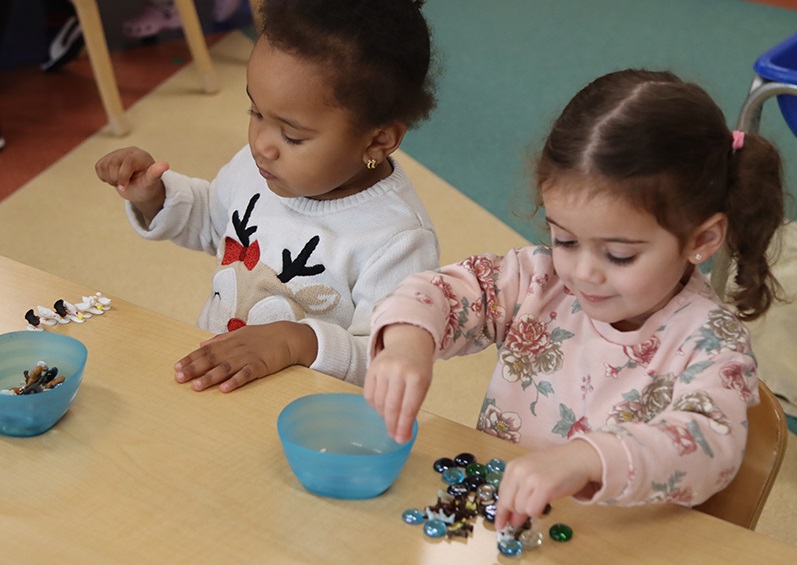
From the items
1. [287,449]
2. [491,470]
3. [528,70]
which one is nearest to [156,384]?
[287,449]

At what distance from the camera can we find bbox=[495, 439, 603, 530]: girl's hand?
76 cm

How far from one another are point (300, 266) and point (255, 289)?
0.07m

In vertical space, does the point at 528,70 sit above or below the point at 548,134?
below

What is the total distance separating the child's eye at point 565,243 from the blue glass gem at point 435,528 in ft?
1.00

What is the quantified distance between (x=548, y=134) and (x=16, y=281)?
60 cm

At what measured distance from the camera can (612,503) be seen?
809 mm

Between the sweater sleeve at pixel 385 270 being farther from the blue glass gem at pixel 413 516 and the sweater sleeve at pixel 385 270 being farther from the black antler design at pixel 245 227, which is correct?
the blue glass gem at pixel 413 516

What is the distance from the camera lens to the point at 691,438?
2.73 ft

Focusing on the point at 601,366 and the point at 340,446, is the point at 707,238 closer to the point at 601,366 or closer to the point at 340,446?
the point at 601,366

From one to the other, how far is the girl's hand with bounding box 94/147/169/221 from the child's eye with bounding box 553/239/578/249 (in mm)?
555

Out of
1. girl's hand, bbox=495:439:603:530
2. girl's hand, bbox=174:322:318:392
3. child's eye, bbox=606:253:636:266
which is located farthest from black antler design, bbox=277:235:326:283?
girl's hand, bbox=495:439:603:530

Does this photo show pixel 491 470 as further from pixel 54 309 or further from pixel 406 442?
pixel 54 309

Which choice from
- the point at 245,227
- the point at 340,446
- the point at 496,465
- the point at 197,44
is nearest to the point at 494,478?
the point at 496,465

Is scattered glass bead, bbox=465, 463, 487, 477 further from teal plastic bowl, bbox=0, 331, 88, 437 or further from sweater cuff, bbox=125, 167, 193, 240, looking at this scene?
sweater cuff, bbox=125, 167, 193, 240
